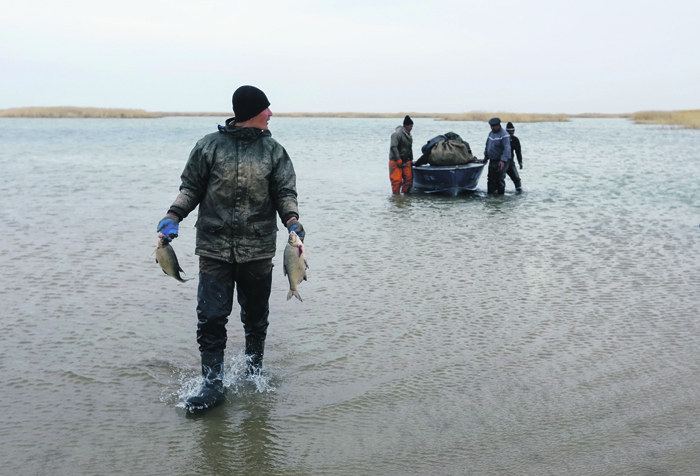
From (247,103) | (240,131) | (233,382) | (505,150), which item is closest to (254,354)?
(233,382)

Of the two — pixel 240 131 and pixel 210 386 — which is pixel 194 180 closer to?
pixel 240 131

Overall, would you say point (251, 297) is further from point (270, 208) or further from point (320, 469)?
point (320, 469)

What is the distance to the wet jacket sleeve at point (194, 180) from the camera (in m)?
4.08

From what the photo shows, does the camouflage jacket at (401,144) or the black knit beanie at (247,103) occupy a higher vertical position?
the black knit beanie at (247,103)

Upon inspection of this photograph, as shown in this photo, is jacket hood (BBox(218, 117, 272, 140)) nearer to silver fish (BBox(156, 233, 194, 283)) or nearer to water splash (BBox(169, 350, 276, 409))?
silver fish (BBox(156, 233, 194, 283))

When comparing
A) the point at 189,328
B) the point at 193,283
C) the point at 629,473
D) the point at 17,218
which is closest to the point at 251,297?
the point at 189,328

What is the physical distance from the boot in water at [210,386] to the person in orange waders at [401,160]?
11.1 metres

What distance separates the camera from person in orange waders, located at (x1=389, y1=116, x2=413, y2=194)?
14.9m

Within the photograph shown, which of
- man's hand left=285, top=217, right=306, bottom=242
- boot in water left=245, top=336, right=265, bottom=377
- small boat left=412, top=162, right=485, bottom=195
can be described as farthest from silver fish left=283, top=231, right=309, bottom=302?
small boat left=412, top=162, right=485, bottom=195

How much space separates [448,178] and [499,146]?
133 centimetres

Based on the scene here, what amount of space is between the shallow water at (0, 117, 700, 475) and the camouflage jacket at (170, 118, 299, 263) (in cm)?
101

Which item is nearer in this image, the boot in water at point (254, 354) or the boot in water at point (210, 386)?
the boot in water at point (210, 386)

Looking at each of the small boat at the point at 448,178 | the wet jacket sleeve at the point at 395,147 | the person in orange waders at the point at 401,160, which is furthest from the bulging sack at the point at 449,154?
the wet jacket sleeve at the point at 395,147

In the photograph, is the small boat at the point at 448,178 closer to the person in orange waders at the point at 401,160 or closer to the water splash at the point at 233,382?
the person in orange waders at the point at 401,160
